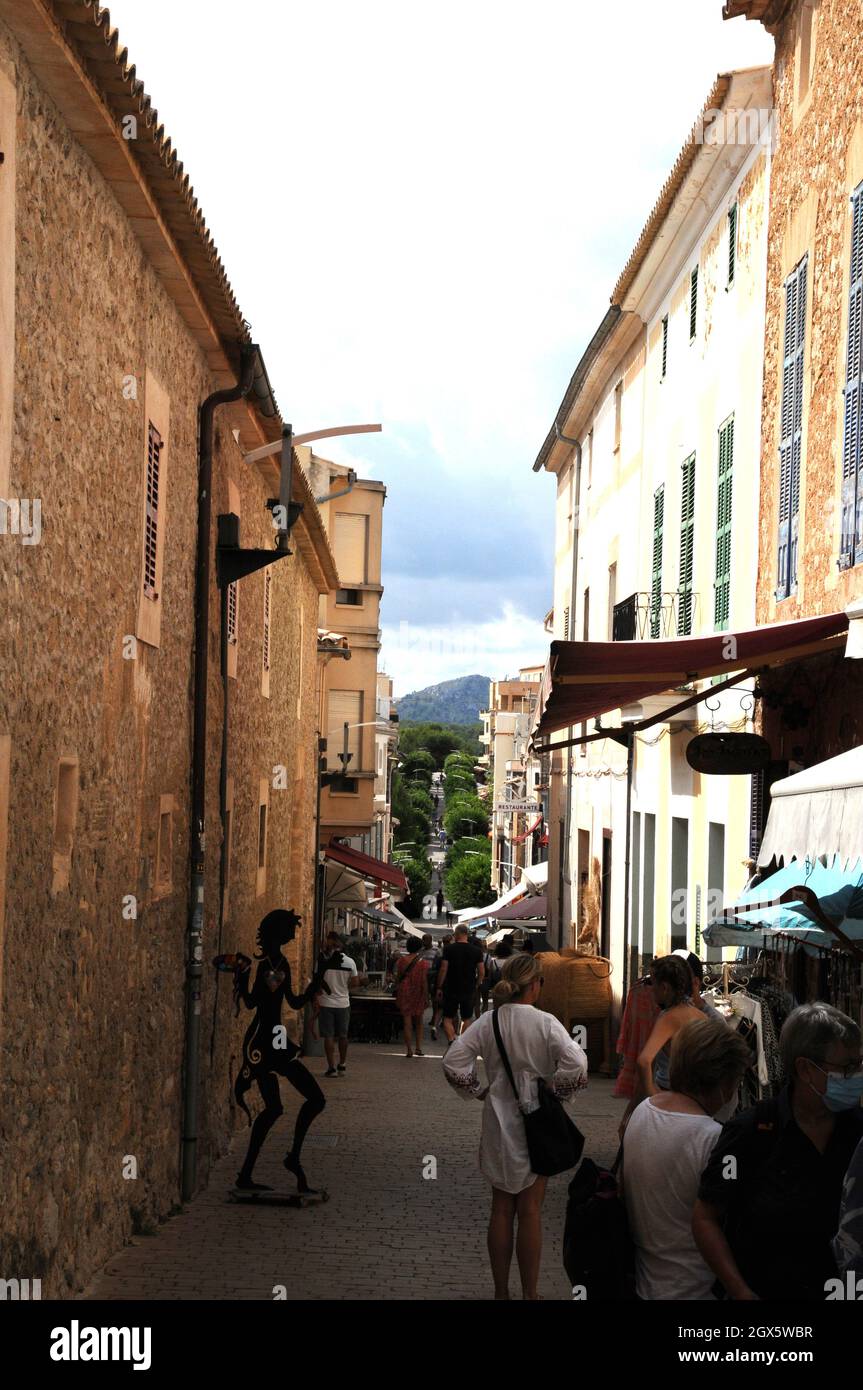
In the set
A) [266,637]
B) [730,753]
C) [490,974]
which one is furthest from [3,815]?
[490,974]

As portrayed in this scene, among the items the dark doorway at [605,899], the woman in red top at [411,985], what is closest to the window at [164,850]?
the woman in red top at [411,985]

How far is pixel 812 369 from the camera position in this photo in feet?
37.9

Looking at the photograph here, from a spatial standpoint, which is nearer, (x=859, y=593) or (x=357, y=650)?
(x=859, y=593)

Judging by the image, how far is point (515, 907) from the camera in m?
36.3

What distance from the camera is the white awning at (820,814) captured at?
6.26 meters

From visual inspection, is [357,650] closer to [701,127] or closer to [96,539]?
[701,127]

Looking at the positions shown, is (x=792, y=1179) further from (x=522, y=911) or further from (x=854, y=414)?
(x=522, y=911)

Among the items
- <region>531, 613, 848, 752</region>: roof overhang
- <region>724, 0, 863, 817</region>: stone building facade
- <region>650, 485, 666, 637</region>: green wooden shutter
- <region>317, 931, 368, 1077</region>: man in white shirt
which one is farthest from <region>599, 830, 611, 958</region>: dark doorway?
<region>531, 613, 848, 752</region>: roof overhang

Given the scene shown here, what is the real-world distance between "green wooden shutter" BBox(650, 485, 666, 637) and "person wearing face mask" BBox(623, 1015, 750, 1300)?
45.6 feet

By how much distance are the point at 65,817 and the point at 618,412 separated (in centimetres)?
1760

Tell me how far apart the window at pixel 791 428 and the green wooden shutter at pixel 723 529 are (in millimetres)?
2509

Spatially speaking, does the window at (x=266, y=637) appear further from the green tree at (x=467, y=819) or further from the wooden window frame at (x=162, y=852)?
the green tree at (x=467, y=819)
